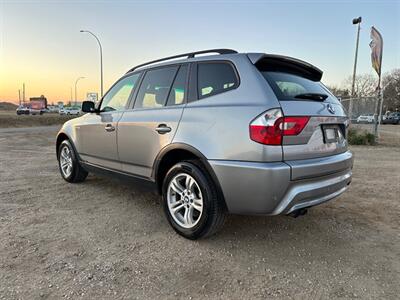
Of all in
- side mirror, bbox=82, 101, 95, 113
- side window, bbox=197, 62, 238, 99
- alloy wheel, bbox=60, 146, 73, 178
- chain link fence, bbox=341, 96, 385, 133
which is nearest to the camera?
side window, bbox=197, 62, 238, 99

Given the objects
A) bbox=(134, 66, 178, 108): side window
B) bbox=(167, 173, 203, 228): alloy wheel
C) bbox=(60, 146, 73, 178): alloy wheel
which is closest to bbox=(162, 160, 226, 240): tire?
bbox=(167, 173, 203, 228): alloy wheel

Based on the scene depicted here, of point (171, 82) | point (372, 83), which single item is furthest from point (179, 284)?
point (372, 83)

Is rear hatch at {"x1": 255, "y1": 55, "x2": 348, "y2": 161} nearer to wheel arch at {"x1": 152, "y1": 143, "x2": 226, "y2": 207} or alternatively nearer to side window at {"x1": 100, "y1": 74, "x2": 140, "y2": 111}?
wheel arch at {"x1": 152, "y1": 143, "x2": 226, "y2": 207}

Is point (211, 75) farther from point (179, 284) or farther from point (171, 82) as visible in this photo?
point (179, 284)

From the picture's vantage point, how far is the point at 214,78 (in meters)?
3.12

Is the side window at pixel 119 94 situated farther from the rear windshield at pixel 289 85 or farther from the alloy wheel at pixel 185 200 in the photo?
the rear windshield at pixel 289 85

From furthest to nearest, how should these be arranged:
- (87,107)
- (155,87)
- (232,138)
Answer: (87,107) < (155,87) < (232,138)

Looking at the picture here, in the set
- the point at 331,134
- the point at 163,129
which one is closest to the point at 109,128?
the point at 163,129

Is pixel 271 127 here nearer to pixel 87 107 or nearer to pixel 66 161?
pixel 87 107

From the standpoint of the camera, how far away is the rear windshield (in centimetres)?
275

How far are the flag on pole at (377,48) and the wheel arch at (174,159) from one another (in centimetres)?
1424

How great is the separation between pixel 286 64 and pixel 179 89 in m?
1.14

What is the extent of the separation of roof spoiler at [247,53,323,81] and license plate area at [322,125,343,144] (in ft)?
2.24

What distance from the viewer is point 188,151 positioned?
304 cm
